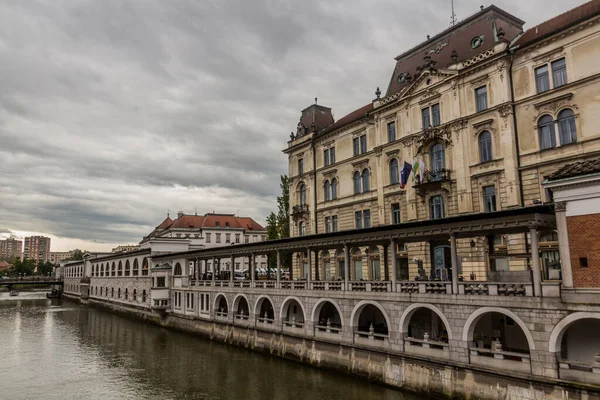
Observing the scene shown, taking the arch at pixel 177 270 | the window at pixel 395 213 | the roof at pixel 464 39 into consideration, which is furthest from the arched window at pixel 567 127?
the arch at pixel 177 270

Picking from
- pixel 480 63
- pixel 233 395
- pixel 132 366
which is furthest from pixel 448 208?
pixel 132 366

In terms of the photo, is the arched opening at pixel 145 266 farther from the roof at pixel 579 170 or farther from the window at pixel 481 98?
the roof at pixel 579 170

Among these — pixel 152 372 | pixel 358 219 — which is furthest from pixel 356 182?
pixel 152 372

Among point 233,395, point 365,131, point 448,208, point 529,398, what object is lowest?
point 233,395

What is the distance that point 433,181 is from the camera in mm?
36750

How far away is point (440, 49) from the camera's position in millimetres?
39469

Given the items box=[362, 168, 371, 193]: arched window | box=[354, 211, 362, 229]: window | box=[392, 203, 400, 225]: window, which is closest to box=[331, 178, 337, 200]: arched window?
box=[354, 211, 362, 229]: window

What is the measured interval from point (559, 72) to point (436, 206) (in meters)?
13.5

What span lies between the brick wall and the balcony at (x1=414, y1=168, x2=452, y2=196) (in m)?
17.6

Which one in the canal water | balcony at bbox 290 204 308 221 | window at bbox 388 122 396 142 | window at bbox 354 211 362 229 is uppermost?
window at bbox 388 122 396 142

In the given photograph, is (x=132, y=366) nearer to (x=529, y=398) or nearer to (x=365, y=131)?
(x=529, y=398)

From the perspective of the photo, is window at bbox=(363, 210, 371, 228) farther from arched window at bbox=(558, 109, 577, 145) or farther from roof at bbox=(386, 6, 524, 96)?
Result: arched window at bbox=(558, 109, 577, 145)

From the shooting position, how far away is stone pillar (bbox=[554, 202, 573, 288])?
18.5 metres

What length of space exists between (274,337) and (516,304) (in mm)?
19815
